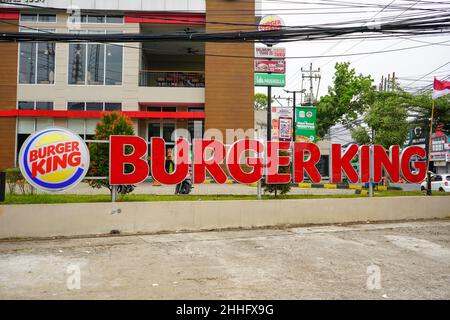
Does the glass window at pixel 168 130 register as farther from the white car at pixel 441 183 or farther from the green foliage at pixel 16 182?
the white car at pixel 441 183

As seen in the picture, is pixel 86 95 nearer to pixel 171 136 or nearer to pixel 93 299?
pixel 171 136

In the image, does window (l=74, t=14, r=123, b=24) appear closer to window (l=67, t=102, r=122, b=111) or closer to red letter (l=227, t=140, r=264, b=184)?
window (l=67, t=102, r=122, b=111)

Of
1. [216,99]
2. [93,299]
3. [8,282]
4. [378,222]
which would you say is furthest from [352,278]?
[216,99]

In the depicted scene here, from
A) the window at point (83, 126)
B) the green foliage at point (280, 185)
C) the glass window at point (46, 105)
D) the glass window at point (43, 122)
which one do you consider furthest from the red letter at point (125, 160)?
the glass window at point (46, 105)

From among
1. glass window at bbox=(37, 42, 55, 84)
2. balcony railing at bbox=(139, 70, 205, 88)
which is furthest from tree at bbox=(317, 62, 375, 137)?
glass window at bbox=(37, 42, 55, 84)

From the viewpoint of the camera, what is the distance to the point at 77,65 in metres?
24.6

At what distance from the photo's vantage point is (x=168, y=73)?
26844 mm

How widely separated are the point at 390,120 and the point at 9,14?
25999 millimetres

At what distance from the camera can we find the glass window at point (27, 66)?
80.7 ft

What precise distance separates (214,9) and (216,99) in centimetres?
576

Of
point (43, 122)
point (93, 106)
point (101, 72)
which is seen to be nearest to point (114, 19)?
point (101, 72)

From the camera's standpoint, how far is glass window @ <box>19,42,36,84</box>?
24609 mm

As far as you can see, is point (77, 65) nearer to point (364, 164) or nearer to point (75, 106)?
point (75, 106)
